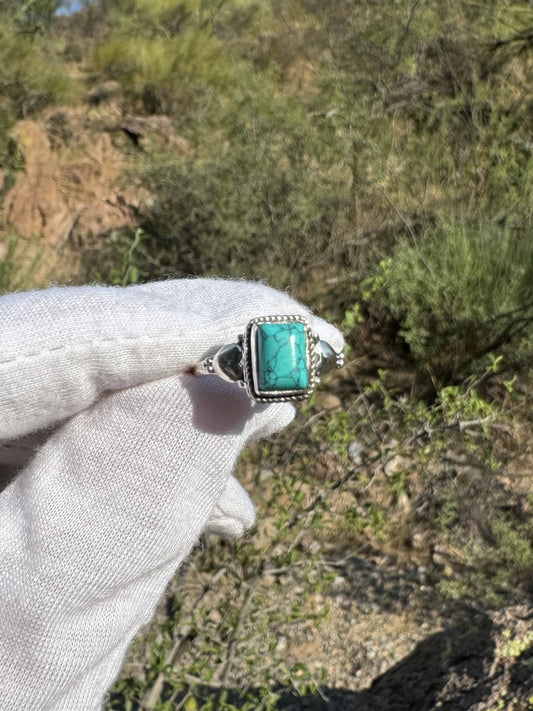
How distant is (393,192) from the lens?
14.3 feet

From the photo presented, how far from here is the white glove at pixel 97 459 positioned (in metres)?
0.77

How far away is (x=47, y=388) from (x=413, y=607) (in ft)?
8.60

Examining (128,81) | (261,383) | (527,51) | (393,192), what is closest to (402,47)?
(527,51)

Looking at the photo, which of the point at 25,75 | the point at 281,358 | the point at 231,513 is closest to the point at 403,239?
the point at 231,513

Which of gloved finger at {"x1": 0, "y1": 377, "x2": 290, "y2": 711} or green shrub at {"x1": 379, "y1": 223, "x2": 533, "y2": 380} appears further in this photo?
green shrub at {"x1": 379, "y1": 223, "x2": 533, "y2": 380}

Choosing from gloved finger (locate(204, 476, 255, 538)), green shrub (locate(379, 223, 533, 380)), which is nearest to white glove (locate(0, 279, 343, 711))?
gloved finger (locate(204, 476, 255, 538))

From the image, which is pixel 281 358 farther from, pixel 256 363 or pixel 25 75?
pixel 25 75

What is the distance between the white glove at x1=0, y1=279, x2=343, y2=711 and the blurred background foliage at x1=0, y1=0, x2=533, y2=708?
46.1 inches

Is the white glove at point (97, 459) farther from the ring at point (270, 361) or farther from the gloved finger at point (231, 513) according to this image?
the gloved finger at point (231, 513)

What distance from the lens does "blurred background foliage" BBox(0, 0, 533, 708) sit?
10.1 feet

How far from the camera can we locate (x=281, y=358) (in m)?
0.74

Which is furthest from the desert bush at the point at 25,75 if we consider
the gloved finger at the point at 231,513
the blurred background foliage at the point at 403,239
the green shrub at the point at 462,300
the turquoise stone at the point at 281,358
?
the turquoise stone at the point at 281,358

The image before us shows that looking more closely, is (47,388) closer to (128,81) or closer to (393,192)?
(393,192)

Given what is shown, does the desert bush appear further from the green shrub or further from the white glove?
the white glove
